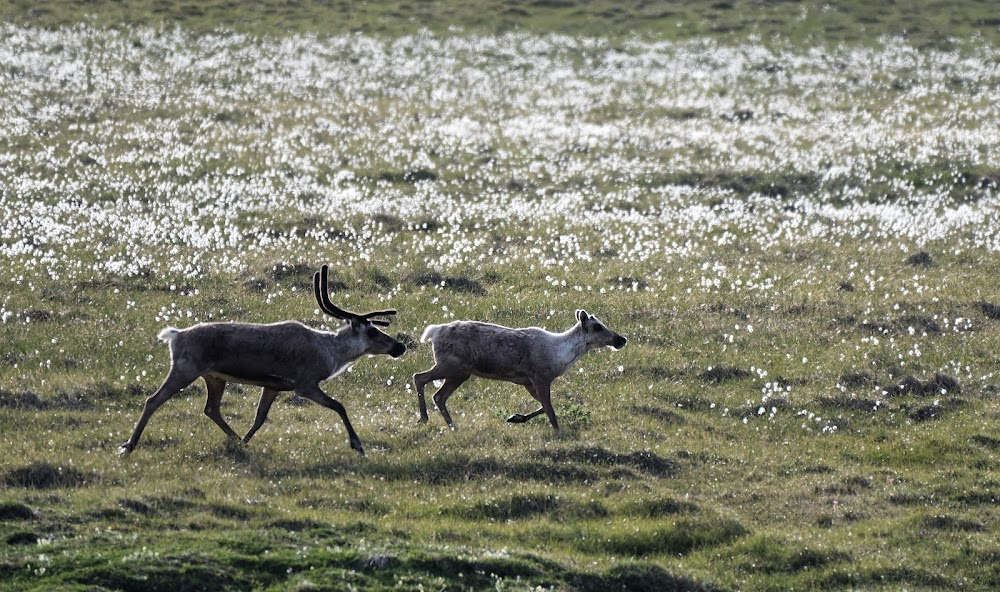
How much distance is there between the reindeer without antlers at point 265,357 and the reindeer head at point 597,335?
286 centimetres

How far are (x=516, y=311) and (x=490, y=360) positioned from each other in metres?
4.13

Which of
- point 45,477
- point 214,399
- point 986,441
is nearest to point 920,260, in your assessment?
point 986,441

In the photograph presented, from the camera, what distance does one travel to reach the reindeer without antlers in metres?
14.0

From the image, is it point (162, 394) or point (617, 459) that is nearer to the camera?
point (162, 394)

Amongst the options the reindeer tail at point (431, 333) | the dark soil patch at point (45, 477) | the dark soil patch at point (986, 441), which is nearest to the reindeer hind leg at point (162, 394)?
the dark soil patch at point (45, 477)

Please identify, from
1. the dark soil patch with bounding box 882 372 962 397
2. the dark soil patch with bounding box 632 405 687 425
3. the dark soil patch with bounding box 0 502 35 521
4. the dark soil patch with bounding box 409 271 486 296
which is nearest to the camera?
the dark soil patch with bounding box 0 502 35 521

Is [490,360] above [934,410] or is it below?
above

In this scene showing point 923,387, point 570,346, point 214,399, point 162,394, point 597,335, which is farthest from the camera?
point 923,387

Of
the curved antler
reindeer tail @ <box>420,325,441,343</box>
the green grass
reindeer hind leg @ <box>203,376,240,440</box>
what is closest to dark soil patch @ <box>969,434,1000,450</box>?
reindeer tail @ <box>420,325,441,343</box>

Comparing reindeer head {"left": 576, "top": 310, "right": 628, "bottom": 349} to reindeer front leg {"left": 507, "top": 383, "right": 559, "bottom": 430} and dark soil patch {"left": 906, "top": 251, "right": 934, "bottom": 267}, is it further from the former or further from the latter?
dark soil patch {"left": 906, "top": 251, "right": 934, "bottom": 267}

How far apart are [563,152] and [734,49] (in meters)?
20.0

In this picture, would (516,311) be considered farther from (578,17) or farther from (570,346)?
(578,17)

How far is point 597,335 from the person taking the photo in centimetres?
1720

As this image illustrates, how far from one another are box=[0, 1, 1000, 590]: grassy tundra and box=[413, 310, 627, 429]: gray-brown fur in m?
0.51
